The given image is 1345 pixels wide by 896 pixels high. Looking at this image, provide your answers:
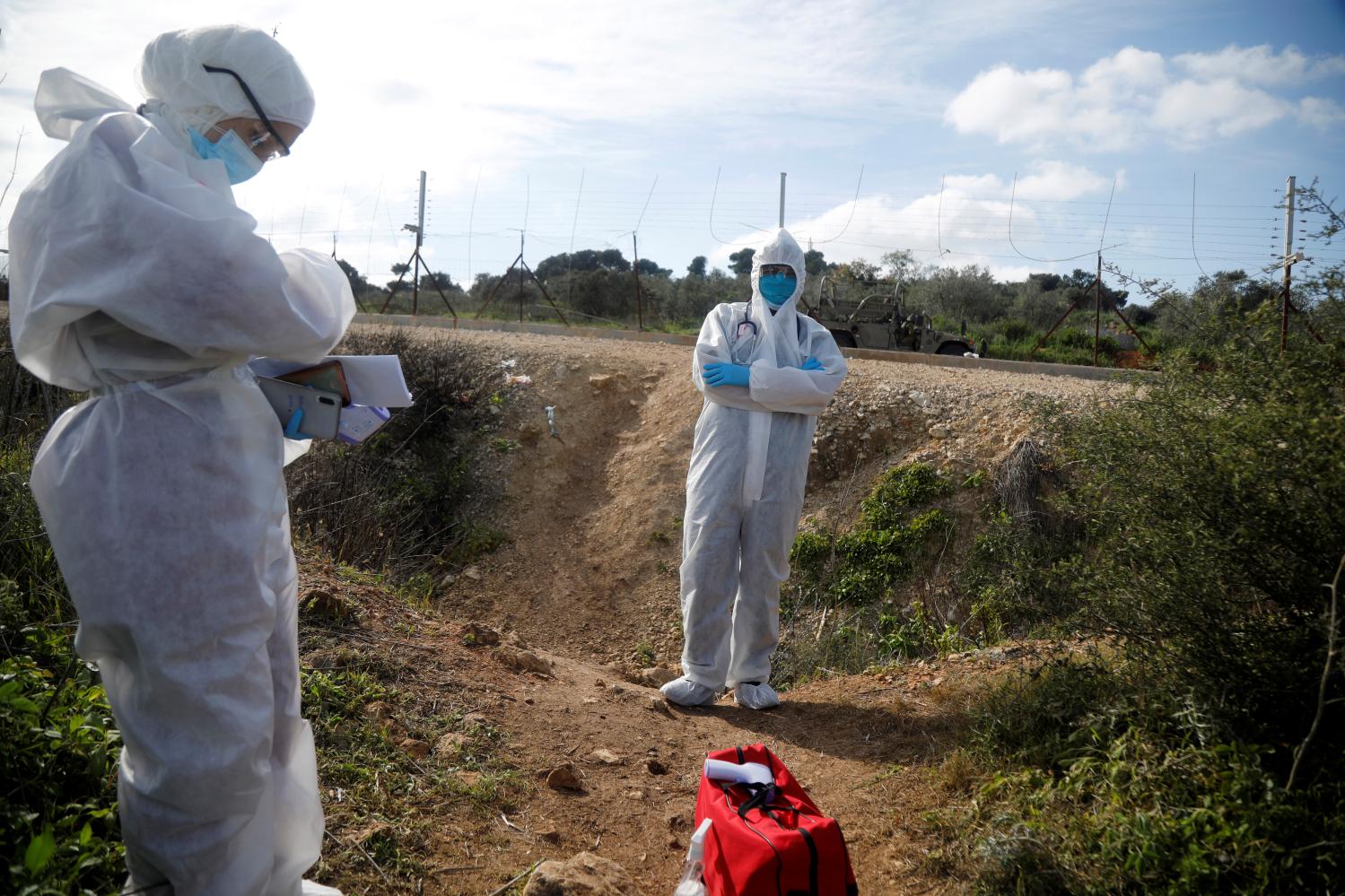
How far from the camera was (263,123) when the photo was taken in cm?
201

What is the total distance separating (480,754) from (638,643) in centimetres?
320

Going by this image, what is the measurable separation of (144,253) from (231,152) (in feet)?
1.38

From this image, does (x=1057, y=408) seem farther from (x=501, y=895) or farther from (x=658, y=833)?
(x=501, y=895)

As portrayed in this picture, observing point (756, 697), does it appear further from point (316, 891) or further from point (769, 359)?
point (316, 891)

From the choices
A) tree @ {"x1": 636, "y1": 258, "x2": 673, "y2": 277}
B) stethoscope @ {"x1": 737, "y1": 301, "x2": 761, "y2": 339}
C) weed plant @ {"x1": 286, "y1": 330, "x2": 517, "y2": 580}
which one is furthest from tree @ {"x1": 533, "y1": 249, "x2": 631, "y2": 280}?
stethoscope @ {"x1": 737, "y1": 301, "x2": 761, "y2": 339}

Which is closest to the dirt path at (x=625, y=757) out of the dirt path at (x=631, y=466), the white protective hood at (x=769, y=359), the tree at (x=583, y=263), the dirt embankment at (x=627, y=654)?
the dirt embankment at (x=627, y=654)

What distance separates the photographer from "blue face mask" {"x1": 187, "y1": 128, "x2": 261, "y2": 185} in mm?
1981

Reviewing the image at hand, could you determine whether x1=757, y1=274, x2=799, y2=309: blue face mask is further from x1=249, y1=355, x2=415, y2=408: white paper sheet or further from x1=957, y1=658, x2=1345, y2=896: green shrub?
x1=249, y1=355, x2=415, y2=408: white paper sheet

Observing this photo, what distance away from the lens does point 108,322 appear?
176 cm

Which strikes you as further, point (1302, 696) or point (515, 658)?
point (515, 658)

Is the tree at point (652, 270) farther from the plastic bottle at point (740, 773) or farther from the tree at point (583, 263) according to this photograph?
the plastic bottle at point (740, 773)

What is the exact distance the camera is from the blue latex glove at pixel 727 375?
385cm

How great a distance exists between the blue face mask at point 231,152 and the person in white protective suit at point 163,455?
9cm

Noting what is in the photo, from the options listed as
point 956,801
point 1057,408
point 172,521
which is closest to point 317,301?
point 172,521
